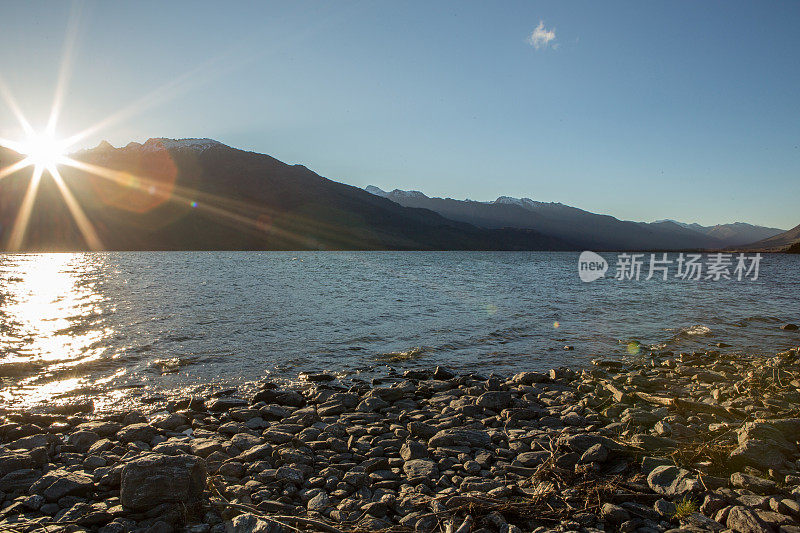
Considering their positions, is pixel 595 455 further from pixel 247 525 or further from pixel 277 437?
pixel 277 437

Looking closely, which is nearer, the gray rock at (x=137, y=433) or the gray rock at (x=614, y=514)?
the gray rock at (x=614, y=514)

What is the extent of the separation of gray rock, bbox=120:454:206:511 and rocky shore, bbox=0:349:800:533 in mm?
20

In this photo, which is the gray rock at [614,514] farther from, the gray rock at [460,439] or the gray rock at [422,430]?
the gray rock at [422,430]

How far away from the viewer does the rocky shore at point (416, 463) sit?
600cm

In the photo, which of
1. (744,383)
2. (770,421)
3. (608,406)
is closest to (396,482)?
(608,406)


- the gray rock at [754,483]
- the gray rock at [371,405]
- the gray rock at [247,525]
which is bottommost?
the gray rock at [371,405]

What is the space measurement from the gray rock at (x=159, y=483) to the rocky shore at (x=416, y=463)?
0.02 meters

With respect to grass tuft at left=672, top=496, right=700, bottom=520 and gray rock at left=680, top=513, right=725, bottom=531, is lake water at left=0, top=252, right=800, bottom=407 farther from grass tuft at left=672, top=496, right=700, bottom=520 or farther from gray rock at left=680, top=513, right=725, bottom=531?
gray rock at left=680, top=513, right=725, bottom=531

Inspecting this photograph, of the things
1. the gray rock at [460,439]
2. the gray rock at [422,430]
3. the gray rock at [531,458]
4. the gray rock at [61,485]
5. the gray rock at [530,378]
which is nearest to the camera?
the gray rock at [61,485]

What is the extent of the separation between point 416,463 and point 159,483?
13.6ft

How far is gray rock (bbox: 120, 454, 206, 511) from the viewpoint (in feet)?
20.0

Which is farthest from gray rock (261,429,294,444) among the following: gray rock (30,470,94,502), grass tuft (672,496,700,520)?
grass tuft (672,496,700,520)

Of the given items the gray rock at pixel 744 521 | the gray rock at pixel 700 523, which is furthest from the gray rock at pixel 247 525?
the gray rock at pixel 744 521

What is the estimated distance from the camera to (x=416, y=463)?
789 centimetres
